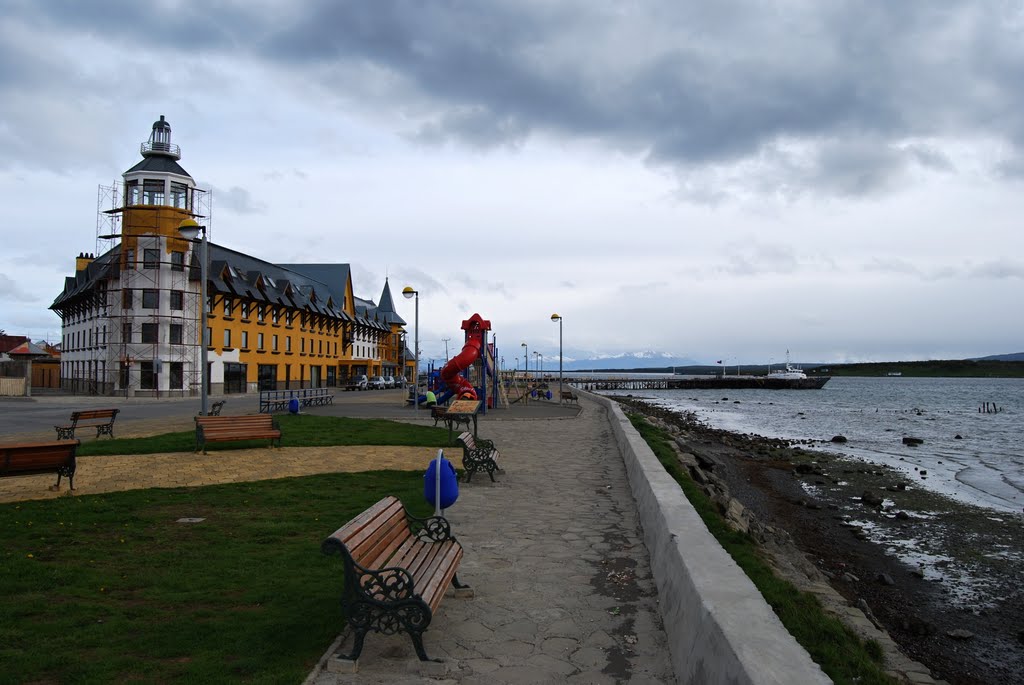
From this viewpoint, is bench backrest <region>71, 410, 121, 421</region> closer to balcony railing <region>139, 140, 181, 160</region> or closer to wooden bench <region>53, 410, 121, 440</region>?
wooden bench <region>53, 410, 121, 440</region>

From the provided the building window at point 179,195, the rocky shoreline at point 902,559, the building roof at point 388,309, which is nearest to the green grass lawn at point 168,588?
the rocky shoreline at point 902,559

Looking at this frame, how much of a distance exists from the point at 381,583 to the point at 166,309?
159ft

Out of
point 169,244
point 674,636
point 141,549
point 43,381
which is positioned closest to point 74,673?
point 141,549

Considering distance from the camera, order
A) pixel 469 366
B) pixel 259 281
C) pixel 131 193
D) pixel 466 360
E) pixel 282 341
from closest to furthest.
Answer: pixel 466 360, pixel 469 366, pixel 131 193, pixel 259 281, pixel 282 341

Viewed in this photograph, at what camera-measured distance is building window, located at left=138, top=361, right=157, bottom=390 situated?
4700 centimetres

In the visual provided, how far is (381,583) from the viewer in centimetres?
479

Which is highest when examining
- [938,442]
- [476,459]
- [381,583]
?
[381,583]

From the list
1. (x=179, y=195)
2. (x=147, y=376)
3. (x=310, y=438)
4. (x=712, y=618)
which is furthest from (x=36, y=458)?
(x=179, y=195)

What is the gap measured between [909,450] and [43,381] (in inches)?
3003

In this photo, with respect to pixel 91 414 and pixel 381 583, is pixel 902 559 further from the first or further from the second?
pixel 91 414

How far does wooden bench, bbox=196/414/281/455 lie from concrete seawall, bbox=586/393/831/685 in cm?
1136

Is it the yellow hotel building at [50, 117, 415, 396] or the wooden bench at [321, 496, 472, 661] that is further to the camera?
the yellow hotel building at [50, 117, 415, 396]

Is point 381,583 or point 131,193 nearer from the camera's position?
point 381,583

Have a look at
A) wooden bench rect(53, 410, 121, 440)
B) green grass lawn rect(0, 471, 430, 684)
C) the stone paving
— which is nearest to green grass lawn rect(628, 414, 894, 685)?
the stone paving
